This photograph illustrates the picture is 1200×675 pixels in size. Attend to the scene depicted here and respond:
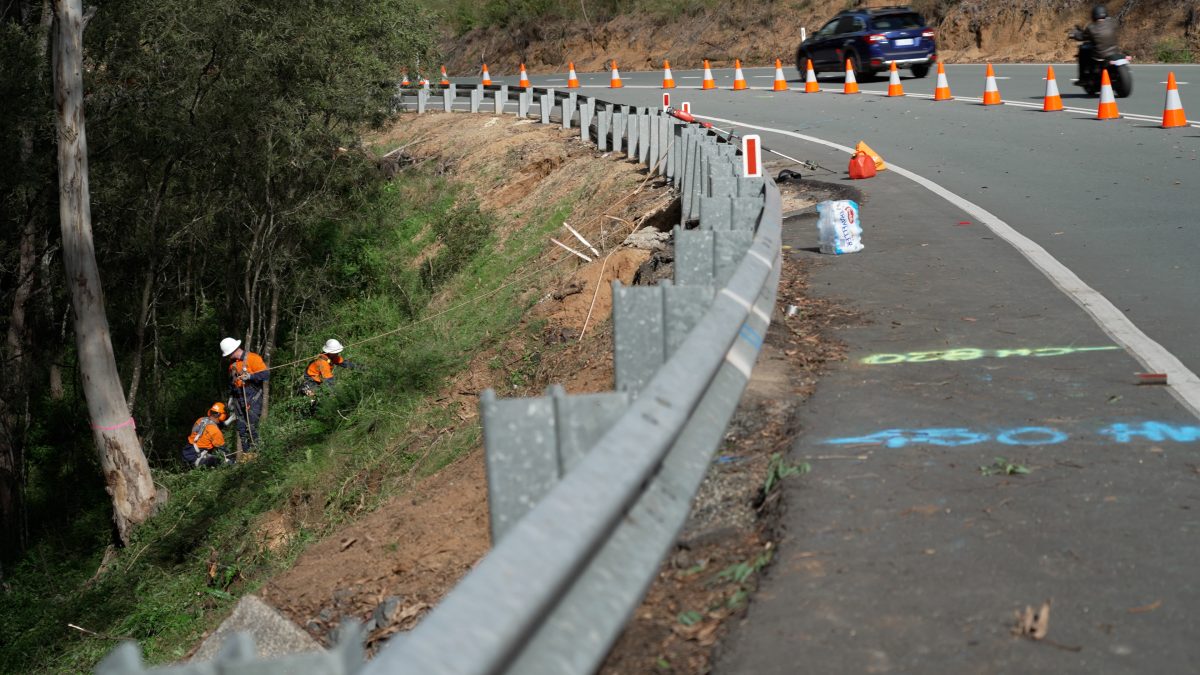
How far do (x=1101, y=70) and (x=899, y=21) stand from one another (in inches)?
359

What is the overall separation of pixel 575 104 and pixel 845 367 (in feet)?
73.5

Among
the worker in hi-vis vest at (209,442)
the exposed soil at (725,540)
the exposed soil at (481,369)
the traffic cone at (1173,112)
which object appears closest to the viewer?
the exposed soil at (725,540)

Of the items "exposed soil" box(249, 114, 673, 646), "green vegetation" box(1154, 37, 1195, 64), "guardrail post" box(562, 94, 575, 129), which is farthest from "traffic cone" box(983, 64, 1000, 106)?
"guardrail post" box(562, 94, 575, 129)

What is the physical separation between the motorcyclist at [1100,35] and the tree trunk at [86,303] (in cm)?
1589

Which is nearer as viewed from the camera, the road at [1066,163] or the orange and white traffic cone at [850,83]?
the road at [1066,163]

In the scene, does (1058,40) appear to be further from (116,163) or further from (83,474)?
(83,474)

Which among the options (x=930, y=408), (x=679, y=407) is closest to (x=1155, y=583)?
(x=679, y=407)

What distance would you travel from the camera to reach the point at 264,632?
6.42m

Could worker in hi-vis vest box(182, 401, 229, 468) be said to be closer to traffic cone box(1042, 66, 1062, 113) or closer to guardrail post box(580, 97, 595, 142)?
guardrail post box(580, 97, 595, 142)

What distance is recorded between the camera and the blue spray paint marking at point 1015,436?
17.9 feet

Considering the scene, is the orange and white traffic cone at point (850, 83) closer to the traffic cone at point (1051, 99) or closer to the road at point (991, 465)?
the traffic cone at point (1051, 99)

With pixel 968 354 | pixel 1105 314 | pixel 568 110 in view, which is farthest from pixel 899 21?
pixel 968 354

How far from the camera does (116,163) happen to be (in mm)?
26281

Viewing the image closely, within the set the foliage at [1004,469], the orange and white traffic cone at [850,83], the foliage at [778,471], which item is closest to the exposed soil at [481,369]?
the foliage at [778,471]
